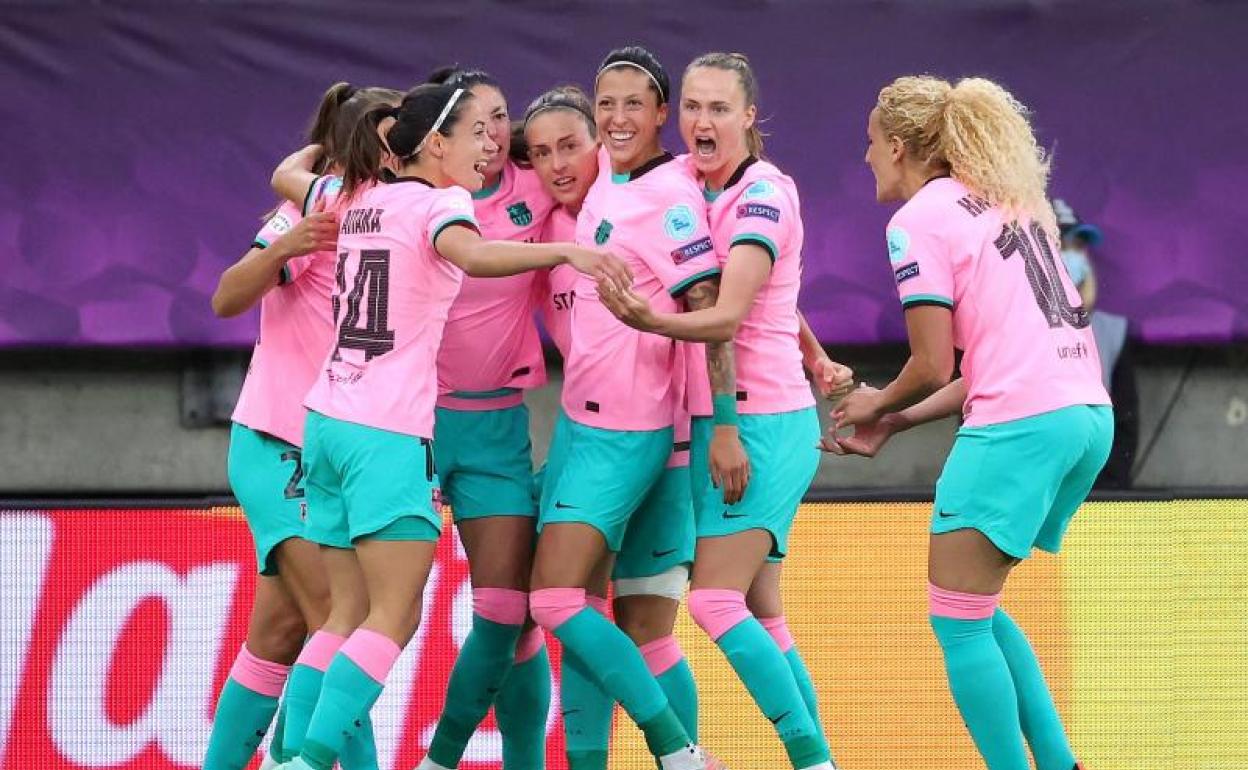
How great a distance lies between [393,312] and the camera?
16.3 feet

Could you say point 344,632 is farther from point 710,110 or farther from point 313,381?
point 710,110

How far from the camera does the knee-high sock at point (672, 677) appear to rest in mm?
5676

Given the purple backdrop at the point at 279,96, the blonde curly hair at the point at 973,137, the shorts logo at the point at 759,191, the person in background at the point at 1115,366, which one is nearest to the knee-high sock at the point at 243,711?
the shorts logo at the point at 759,191

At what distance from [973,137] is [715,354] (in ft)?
2.97

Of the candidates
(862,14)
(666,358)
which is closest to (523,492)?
(666,358)

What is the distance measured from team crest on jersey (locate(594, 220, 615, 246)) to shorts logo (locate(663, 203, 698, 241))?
0.53 feet

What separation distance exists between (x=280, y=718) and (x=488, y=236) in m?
1.57

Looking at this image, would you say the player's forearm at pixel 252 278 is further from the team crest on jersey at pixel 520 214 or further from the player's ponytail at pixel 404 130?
the team crest on jersey at pixel 520 214

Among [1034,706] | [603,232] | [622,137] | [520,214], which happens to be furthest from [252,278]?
[1034,706]

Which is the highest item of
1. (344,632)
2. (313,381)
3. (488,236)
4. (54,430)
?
(488,236)

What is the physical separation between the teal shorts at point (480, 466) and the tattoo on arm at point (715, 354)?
2.33ft

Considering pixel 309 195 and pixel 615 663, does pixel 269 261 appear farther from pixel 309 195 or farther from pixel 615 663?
pixel 615 663

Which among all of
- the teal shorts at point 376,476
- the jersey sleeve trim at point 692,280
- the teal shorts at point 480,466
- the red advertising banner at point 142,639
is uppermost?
the jersey sleeve trim at point 692,280

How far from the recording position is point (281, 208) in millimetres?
5699
